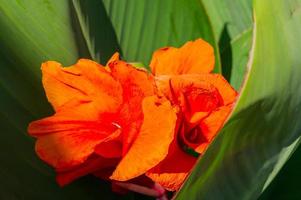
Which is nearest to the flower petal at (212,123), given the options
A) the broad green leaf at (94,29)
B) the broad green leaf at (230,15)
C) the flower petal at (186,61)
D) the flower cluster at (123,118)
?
the flower cluster at (123,118)

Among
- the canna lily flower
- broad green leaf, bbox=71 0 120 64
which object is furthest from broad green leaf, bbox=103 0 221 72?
the canna lily flower

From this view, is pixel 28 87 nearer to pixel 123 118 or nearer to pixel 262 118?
pixel 123 118

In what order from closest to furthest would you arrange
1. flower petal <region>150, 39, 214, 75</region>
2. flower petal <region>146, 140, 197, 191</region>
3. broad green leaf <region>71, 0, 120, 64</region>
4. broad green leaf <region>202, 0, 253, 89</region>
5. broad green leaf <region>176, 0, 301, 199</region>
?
1. broad green leaf <region>176, 0, 301, 199</region>
2. flower petal <region>146, 140, 197, 191</region>
3. flower petal <region>150, 39, 214, 75</region>
4. broad green leaf <region>71, 0, 120, 64</region>
5. broad green leaf <region>202, 0, 253, 89</region>

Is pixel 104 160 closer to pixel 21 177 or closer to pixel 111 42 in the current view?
pixel 21 177

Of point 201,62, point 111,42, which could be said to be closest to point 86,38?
point 111,42

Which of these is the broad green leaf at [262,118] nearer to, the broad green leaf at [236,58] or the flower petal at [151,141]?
the flower petal at [151,141]

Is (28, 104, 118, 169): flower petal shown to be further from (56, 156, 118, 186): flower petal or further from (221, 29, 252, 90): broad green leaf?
(221, 29, 252, 90): broad green leaf
